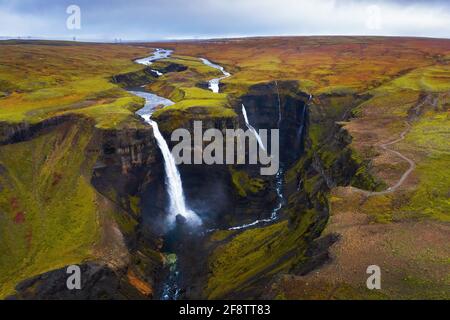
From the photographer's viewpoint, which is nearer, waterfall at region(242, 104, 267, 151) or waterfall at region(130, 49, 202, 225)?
waterfall at region(130, 49, 202, 225)

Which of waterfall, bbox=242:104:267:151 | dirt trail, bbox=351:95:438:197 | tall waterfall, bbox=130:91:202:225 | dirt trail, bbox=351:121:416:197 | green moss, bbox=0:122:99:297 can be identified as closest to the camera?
dirt trail, bbox=351:121:416:197

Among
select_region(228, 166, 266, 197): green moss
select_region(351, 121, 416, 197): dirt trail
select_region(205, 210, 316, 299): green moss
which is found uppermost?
select_region(351, 121, 416, 197): dirt trail

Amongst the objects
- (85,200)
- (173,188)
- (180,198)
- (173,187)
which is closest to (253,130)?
(173,187)

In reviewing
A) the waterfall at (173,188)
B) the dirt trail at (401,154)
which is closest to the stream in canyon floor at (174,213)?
the waterfall at (173,188)

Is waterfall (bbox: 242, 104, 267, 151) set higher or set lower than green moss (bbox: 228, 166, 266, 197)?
higher

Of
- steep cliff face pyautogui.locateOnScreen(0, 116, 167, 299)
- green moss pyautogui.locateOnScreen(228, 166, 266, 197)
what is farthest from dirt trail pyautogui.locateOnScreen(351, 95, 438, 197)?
steep cliff face pyautogui.locateOnScreen(0, 116, 167, 299)

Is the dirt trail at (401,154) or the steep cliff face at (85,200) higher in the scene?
the dirt trail at (401,154)

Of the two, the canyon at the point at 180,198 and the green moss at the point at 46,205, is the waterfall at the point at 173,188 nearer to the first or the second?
the canyon at the point at 180,198

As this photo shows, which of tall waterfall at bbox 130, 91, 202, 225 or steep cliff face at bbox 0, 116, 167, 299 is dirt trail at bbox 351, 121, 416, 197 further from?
tall waterfall at bbox 130, 91, 202, 225
